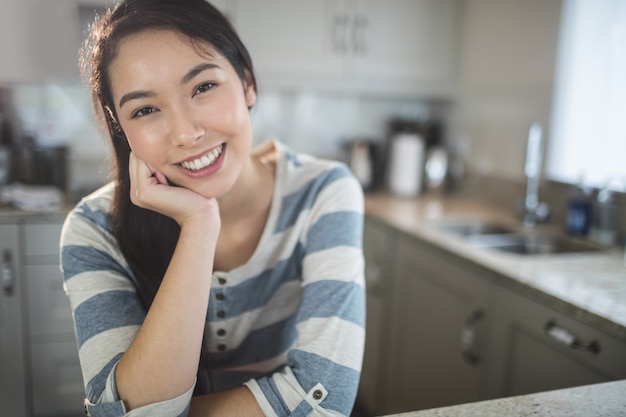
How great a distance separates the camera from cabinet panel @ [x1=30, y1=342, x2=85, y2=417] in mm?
2209

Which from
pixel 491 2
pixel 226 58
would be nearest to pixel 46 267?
pixel 226 58

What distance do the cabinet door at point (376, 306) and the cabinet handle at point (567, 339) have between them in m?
0.83

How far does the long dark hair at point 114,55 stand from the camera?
0.87 metres

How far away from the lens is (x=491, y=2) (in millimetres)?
2572

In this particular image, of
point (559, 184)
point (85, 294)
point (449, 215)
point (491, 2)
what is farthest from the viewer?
point (491, 2)

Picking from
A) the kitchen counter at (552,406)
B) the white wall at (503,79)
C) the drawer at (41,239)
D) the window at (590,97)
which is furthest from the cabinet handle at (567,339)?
the drawer at (41,239)

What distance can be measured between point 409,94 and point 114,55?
82.5 inches

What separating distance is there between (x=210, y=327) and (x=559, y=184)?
162 cm

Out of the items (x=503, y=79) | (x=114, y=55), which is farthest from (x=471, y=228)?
(x=114, y=55)

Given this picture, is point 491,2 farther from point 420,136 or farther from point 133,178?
point 133,178

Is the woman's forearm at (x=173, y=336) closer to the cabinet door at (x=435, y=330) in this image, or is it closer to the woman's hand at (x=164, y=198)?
the woman's hand at (x=164, y=198)

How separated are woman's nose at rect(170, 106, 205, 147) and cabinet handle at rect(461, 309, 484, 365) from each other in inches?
42.1

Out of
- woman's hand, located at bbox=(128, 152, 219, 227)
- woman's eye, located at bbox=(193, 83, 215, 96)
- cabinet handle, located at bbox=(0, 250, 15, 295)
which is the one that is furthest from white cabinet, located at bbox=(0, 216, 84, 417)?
woman's eye, located at bbox=(193, 83, 215, 96)

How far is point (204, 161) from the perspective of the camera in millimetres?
947
